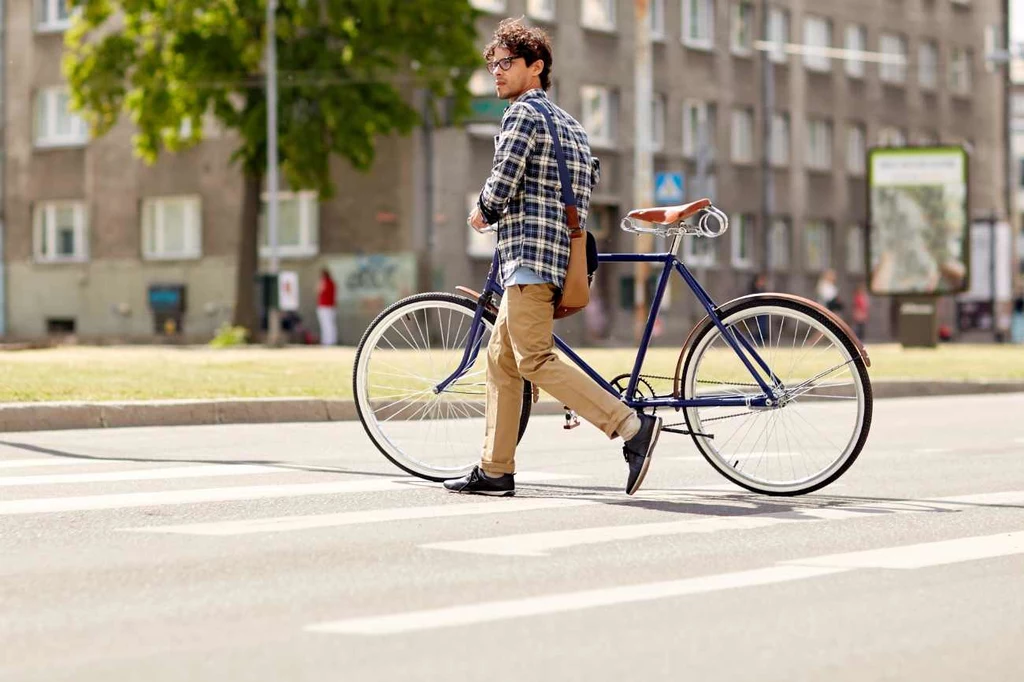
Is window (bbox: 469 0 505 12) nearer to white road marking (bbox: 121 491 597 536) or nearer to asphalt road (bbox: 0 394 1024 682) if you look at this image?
asphalt road (bbox: 0 394 1024 682)

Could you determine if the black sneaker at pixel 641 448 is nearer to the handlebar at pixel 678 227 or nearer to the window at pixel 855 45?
the handlebar at pixel 678 227

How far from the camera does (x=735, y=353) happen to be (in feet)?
29.3

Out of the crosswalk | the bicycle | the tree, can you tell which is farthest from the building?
the bicycle

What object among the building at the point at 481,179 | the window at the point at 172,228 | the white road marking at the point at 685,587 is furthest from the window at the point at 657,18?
the white road marking at the point at 685,587

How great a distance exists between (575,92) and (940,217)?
13.4m

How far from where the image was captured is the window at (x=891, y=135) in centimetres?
5806

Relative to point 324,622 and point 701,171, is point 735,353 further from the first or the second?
point 701,171

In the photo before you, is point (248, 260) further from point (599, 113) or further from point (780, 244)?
point (780, 244)

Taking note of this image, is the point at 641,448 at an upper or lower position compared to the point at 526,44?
lower

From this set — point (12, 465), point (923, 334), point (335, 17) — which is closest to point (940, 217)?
point (923, 334)

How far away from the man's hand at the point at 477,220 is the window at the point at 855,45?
1931 inches

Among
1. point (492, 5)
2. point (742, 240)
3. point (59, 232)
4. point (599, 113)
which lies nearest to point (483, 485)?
point (492, 5)

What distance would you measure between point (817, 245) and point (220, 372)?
3708cm

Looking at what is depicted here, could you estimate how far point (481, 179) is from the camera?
42406mm
